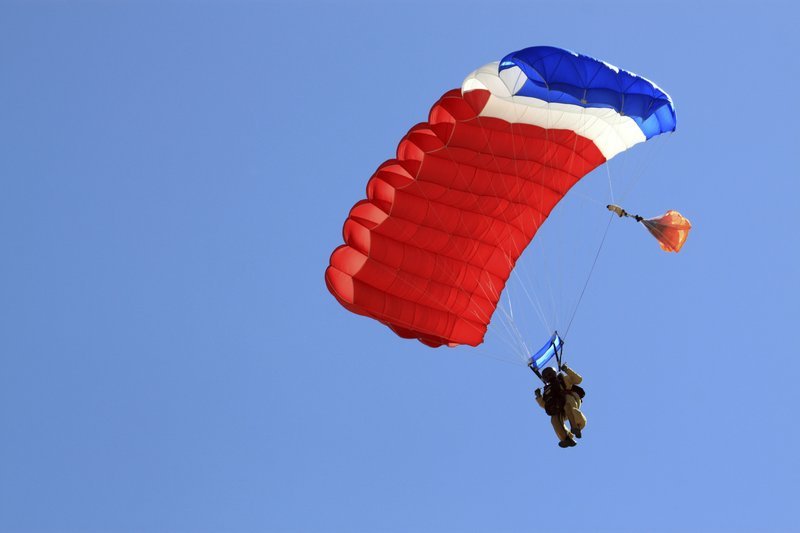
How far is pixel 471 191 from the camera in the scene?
19453mm

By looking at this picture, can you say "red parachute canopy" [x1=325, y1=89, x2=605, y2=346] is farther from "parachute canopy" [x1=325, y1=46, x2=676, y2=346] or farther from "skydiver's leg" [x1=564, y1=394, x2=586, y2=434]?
"skydiver's leg" [x1=564, y1=394, x2=586, y2=434]

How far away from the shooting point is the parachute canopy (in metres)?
18.5

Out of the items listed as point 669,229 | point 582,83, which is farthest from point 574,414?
point 582,83

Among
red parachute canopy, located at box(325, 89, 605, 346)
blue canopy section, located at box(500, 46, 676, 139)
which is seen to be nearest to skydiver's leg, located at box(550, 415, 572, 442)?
red parachute canopy, located at box(325, 89, 605, 346)

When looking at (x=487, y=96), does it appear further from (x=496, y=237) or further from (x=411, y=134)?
(x=496, y=237)

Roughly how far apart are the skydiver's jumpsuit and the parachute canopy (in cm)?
159

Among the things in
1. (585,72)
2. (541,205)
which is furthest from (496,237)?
(585,72)

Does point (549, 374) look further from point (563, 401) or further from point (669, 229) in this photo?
point (669, 229)

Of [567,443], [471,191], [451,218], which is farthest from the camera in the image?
[451,218]

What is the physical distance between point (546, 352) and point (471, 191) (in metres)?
2.22

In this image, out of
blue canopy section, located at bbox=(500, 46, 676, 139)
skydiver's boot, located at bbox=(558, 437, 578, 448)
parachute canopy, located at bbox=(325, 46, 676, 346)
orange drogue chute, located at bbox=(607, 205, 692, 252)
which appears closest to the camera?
blue canopy section, located at bbox=(500, 46, 676, 139)

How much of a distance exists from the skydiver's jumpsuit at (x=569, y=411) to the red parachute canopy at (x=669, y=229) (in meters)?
2.16

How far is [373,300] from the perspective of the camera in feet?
64.2

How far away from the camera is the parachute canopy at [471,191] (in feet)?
60.6
